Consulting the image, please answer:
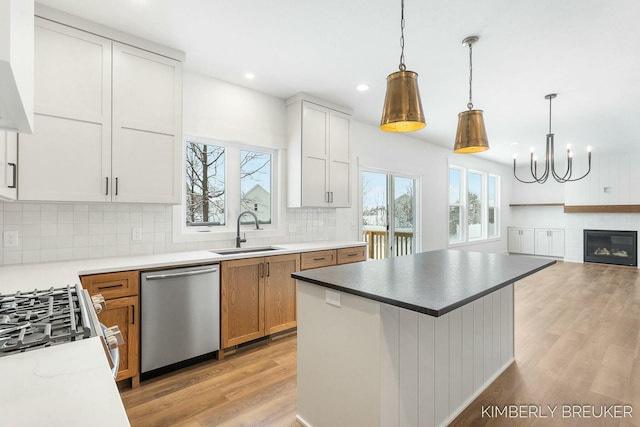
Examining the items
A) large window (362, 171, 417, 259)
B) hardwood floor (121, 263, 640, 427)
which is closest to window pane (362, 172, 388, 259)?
large window (362, 171, 417, 259)

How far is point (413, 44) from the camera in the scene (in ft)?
8.62

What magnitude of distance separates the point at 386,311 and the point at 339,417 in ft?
2.20

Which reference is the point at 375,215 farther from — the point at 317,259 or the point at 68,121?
the point at 68,121

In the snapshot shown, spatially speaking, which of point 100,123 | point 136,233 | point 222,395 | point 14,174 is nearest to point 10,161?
point 14,174

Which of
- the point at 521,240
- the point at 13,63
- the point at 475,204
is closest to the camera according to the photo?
the point at 13,63

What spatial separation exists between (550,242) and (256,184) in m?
8.67

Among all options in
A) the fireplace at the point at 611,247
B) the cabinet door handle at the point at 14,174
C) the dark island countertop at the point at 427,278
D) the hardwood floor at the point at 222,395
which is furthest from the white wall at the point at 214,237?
the fireplace at the point at 611,247

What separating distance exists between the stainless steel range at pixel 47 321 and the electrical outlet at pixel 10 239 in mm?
1190

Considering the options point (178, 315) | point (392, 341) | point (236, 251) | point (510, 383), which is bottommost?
point (510, 383)

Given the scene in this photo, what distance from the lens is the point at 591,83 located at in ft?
→ 11.1

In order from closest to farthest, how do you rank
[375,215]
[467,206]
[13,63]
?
[13,63] < [375,215] < [467,206]

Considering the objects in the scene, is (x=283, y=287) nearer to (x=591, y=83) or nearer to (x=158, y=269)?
(x=158, y=269)

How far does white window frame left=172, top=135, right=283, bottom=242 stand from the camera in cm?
310

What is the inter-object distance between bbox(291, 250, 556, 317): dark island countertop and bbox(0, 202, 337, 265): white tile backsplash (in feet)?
5.57
